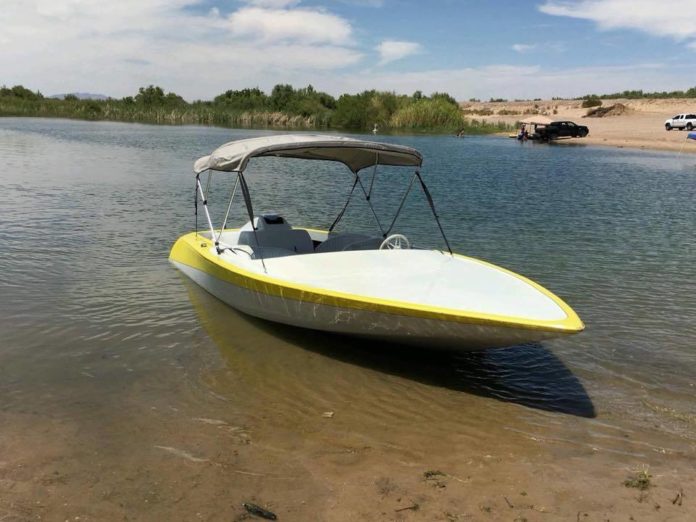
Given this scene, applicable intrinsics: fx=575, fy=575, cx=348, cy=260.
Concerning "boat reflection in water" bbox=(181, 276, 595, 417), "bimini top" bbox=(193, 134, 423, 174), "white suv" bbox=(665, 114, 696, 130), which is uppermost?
"white suv" bbox=(665, 114, 696, 130)

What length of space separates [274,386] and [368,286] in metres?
1.65

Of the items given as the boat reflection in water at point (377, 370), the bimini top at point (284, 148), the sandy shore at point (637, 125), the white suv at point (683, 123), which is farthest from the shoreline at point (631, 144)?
the boat reflection in water at point (377, 370)

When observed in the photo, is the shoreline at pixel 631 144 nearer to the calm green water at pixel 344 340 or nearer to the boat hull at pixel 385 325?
the calm green water at pixel 344 340

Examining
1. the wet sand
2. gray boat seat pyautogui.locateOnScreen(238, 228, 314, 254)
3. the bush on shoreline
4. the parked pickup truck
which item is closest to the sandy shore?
the parked pickup truck

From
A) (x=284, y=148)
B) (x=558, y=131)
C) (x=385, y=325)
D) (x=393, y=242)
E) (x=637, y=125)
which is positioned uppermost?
(x=637, y=125)

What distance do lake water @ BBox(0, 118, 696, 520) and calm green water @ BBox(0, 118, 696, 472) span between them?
35 millimetres

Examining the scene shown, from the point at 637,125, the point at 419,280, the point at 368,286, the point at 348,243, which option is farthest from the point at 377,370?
the point at 637,125

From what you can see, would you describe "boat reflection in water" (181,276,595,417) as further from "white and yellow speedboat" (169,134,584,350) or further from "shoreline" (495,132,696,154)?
"shoreline" (495,132,696,154)

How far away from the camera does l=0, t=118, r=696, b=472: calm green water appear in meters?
6.24

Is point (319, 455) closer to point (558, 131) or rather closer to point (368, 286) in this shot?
point (368, 286)

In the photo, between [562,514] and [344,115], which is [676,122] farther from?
[562,514]

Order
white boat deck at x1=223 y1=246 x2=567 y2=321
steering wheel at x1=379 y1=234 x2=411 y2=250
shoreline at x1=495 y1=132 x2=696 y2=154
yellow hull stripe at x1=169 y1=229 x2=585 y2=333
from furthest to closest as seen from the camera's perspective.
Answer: shoreline at x1=495 y1=132 x2=696 y2=154 → steering wheel at x1=379 y1=234 x2=411 y2=250 → white boat deck at x1=223 y1=246 x2=567 y2=321 → yellow hull stripe at x1=169 y1=229 x2=585 y2=333

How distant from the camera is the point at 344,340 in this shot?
784cm

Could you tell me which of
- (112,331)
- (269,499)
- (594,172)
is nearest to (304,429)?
(269,499)
